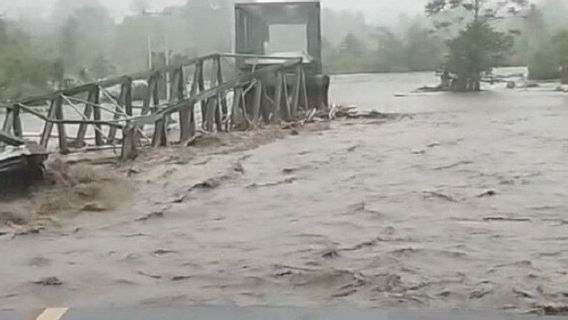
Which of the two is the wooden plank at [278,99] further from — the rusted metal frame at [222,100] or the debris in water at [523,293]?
the debris in water at [523,293]

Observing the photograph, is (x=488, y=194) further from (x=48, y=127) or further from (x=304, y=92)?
(x=304, y=92)

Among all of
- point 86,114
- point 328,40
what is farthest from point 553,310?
point 328,40

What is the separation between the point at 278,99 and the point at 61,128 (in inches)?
116

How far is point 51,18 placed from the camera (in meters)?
8.51

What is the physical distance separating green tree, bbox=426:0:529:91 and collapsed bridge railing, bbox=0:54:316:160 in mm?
1864

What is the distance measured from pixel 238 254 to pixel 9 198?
1593 mm

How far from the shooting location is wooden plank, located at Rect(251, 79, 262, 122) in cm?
961

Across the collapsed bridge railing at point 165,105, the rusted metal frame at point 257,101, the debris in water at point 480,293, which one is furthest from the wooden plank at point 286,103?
the debris in water at point 480,293

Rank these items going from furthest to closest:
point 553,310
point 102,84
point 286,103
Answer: point 286,103 → point 102,84 → point 553,310

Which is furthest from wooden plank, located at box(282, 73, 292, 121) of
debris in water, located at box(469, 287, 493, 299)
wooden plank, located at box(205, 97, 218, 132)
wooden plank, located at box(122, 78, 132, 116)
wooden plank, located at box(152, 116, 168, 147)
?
debris in water, located at box(469, 287, 493, 299)

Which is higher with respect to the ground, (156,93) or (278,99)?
(156,93)

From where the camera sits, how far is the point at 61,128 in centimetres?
755

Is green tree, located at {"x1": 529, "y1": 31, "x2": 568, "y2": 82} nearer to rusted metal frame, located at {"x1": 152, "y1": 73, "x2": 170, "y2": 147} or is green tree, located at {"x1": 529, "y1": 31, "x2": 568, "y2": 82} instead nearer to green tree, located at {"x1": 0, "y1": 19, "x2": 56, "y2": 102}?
rusted metal frame, located at {"x1": 152, "y1": 73, "x2": 170, "y2": 147}

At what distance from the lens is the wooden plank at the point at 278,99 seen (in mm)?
9961
